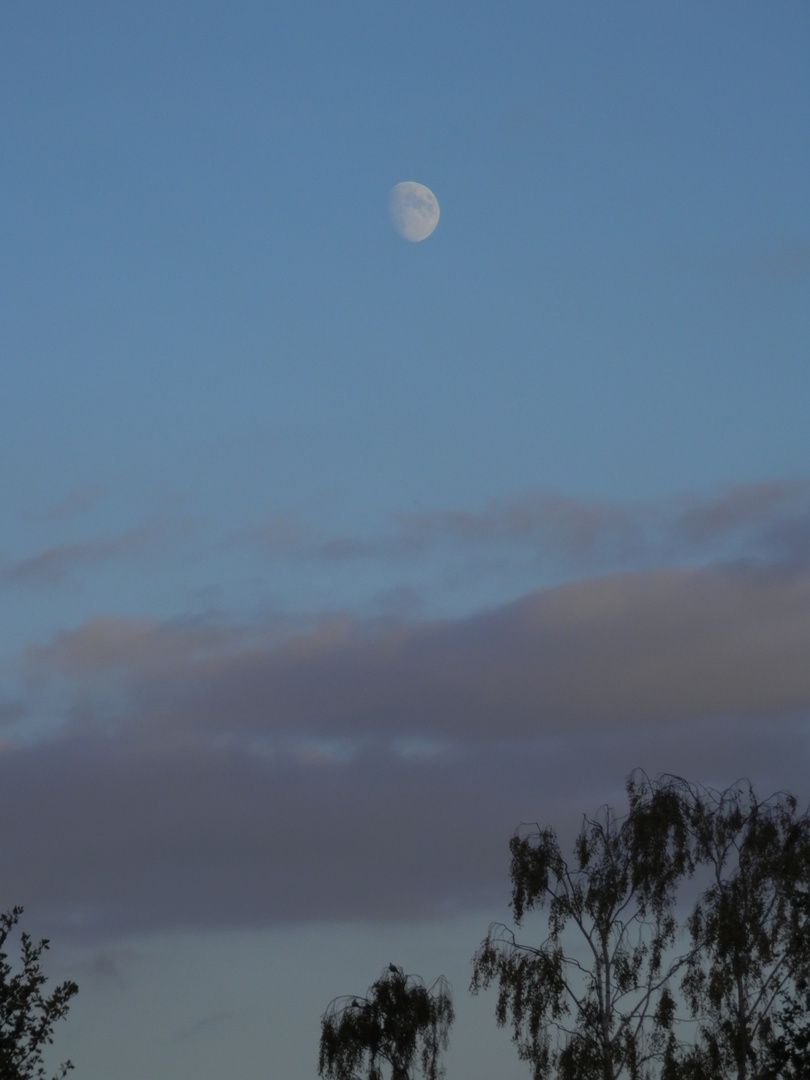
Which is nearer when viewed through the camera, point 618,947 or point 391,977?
point 618,947

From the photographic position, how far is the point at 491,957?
48.7 m

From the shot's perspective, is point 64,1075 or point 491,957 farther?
point 491,957

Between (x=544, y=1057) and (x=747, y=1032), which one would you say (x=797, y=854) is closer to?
(x=747, y=1032)

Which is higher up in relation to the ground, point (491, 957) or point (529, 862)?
point (529, 862)

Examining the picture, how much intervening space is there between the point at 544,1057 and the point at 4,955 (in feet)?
63.3

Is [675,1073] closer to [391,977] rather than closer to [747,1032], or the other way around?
[747,1032]

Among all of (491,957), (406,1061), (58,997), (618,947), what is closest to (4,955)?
(58,997)

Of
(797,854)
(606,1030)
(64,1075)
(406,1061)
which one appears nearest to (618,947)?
(606,1030)

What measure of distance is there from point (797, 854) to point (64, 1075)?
25.1m

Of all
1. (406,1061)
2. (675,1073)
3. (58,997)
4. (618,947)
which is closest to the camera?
(58,997)

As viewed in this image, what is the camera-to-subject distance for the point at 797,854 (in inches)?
1972

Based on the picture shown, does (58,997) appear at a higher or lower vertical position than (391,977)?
lower

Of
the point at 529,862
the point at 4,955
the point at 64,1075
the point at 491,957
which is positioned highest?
the point at 529,862

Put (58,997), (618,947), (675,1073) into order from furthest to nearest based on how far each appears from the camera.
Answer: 1. (618,947)
2. (675,1073)
3. (58,997)
